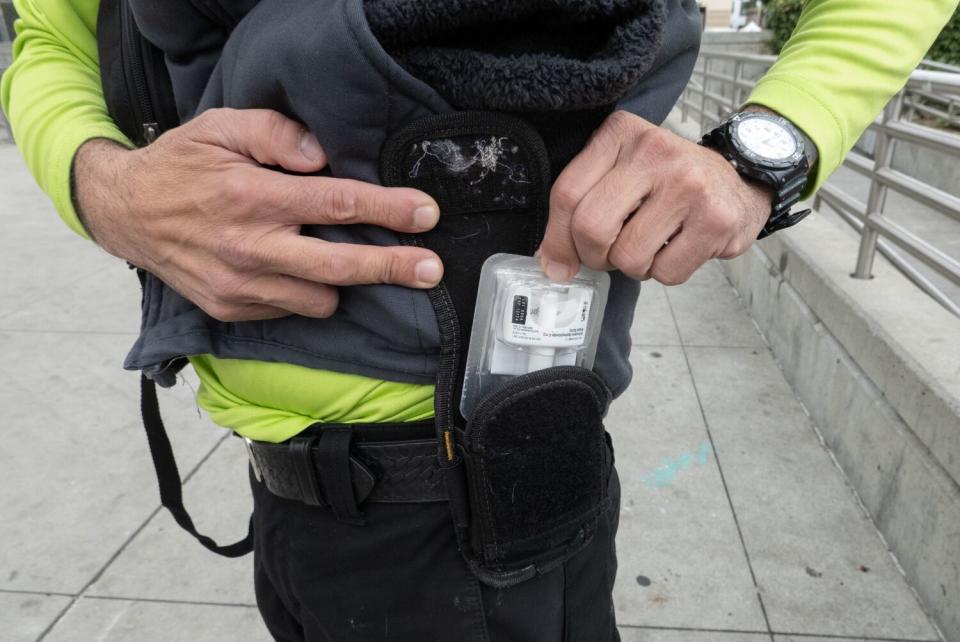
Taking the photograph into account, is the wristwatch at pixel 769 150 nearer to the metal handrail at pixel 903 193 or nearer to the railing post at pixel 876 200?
the metal handrail at pixel 903 193

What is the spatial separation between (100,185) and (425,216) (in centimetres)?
51

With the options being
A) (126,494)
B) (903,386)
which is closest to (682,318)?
(903,386)

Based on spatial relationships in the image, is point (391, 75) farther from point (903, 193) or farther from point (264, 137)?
point (903, 193)

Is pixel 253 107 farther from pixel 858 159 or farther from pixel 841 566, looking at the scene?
pixel 858 159

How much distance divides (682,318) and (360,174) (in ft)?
13.0

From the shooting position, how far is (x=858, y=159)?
371cm

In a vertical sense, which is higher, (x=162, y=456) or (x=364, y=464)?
(x=364, y=464)

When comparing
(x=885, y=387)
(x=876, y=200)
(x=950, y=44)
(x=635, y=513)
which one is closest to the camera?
(x=885, y=387)

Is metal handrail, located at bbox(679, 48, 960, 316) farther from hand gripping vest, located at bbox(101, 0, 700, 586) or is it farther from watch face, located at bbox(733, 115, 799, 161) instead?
hand gripping vest, located at bbox(101, 0, 700, 586)

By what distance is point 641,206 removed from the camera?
85 cm

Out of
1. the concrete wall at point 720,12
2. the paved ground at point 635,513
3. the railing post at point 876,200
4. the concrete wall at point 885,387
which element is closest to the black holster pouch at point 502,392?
the paved ground at point 635,513

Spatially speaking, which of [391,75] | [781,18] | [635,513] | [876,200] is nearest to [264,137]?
[391,75]

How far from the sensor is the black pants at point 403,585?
3.49ft

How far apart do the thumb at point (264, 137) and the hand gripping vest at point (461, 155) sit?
0.02 meters
